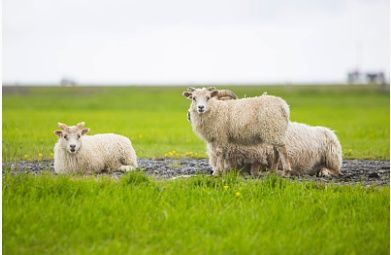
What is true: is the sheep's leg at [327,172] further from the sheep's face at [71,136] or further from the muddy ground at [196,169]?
the sheep's face at [71,136]

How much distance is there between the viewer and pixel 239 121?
13719 mm

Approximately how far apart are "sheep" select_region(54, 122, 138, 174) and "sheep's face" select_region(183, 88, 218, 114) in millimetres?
2121

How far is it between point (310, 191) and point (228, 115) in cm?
293

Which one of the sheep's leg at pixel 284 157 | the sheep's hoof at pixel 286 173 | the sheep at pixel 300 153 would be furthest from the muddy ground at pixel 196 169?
the sheep at pixel 300 153

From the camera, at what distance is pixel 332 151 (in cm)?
1473

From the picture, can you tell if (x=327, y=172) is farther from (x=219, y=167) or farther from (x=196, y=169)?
(x=196, y=169)

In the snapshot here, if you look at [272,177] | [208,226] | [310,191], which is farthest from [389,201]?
[208,226]

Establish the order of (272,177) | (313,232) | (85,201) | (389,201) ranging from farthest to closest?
(272,177)
(389,201)
(85,201)
(313,232)

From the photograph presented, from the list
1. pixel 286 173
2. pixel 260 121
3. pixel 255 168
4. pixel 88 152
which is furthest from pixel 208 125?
pixel 88 152

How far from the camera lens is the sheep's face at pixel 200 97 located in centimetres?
1345

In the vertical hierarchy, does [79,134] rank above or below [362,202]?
above

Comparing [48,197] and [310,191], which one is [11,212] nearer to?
[48,197]

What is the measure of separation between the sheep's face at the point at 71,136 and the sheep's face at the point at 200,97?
2.42 metres

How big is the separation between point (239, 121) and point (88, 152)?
344cm
